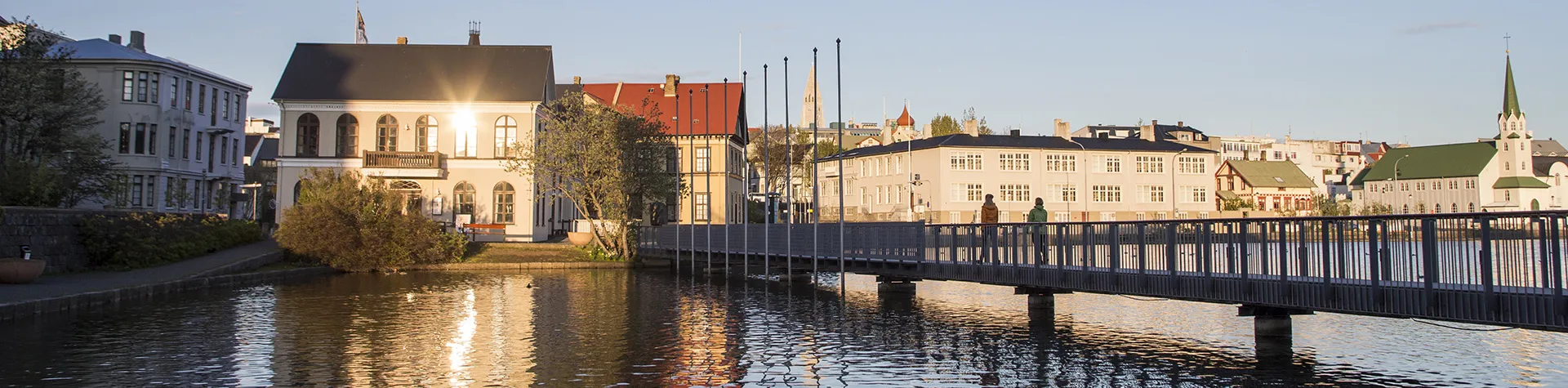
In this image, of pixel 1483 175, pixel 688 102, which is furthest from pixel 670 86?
pixel 1483 175

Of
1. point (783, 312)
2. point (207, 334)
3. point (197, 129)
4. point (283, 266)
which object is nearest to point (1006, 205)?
point (197, 129)

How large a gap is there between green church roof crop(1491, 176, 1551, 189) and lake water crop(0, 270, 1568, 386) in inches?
5251

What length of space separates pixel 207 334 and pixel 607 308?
30.6 ft

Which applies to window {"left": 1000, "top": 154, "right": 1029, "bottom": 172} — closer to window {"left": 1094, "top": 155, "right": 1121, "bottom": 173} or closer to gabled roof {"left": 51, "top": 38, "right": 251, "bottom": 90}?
window {"left": 1094, "top": 155, "right": 1121, "bottom": 173}

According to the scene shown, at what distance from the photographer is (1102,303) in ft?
102

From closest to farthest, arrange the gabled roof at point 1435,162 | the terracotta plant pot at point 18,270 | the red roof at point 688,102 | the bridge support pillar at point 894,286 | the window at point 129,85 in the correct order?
1. the terracotta plant pot at point 18,270
2. the bridge support pillar at point 894,286
3. the window at point 129,85
4. the red roof at point 688,102
5. the gabled roof at point 1435,162

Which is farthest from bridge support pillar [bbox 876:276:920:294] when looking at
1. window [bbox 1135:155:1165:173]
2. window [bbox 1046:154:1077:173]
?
window [bbox 1135:155:1165:173]

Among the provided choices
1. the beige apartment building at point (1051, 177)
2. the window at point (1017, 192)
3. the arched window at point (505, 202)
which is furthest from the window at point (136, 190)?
the window at point (1017, 192)

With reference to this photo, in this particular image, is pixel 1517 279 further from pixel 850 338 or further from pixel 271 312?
→ pixel 271 312

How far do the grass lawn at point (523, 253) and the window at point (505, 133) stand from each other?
21.9 feet

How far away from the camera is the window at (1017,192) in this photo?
348 ft

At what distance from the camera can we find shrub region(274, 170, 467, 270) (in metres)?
47.8

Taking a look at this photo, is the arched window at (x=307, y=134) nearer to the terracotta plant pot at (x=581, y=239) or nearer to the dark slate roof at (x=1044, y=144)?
the terracotta plant pot at (x=581, y=239)

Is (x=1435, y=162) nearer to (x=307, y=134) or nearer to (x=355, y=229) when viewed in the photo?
(x=307, y=134)
